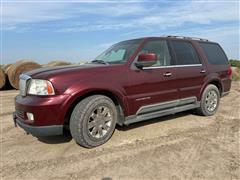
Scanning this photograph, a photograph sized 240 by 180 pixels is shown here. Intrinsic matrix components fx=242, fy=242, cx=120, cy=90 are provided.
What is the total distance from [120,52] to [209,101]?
267 centimetres

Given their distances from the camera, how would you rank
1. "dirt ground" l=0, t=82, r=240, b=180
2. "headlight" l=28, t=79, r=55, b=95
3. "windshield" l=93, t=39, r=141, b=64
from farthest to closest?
"windshield" l=93, t=39, r=141, b=64 < "headlight" l=28, t=79, r=55, b=95 < "dirt ground" l=0, t=82, r=240, b=180

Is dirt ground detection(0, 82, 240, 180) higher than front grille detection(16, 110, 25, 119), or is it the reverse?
front grille detection(16, 110, 25, 119)

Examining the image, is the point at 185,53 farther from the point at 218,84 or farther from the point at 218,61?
the point at 218,84

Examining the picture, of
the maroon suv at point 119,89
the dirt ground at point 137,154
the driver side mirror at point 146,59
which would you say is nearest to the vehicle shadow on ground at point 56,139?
the dirt ground at point 137,154

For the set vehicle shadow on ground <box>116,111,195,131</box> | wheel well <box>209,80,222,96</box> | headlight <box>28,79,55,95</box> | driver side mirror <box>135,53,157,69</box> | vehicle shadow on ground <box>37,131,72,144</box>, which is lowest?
vehicle shadow on ground <box>37,131,72,144</box>

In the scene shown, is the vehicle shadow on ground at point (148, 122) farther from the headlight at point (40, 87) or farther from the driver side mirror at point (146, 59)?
the headlight at point (40, 87)

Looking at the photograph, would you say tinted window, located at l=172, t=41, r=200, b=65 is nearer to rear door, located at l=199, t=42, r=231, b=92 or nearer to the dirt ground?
rear door, located at l=199, t=42, r=231, b=92

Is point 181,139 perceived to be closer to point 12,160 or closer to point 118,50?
point 118,50

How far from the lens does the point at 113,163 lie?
139 inches

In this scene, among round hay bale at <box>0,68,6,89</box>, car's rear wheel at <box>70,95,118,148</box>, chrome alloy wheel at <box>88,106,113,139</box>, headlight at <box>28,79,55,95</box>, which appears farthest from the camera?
round hay bale at <box>0,68,6,89</box>

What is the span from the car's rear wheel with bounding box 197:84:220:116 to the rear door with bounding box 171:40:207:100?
291mm

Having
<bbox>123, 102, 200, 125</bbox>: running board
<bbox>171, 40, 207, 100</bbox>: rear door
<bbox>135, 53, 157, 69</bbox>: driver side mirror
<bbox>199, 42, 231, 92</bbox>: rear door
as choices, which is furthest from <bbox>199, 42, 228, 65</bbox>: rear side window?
<bbox>135, 53, 157, 69</bbox>: driver side mirror

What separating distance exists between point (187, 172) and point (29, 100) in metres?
2.53

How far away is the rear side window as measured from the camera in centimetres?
606
